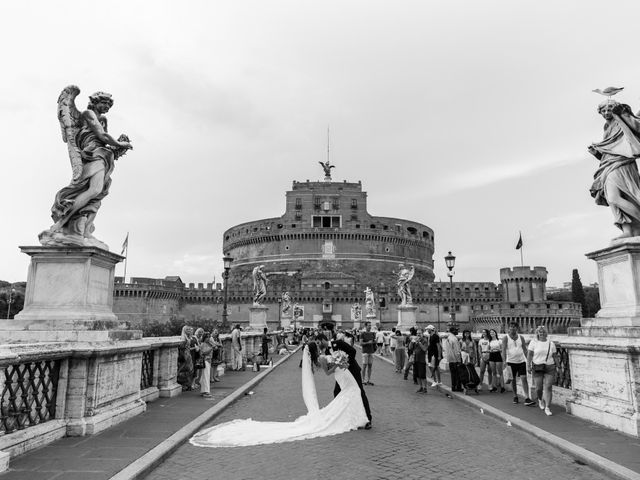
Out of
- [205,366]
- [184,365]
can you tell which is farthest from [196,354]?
[205,366]

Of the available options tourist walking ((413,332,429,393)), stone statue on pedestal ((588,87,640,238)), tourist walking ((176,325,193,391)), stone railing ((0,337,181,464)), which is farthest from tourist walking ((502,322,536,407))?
tourist walking ((176,325,193,391))

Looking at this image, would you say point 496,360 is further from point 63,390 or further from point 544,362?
point 63,390

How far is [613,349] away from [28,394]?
7.62 metres

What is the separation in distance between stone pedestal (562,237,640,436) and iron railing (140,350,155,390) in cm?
768

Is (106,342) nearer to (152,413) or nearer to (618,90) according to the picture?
(152,413)

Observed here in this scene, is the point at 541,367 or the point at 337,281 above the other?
the point at 337,281

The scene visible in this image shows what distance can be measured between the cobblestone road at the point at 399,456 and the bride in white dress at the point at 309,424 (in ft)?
0.61

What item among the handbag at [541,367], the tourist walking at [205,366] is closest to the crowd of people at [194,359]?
the tourist walking at [205,366]

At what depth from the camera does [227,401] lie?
31.8 feet

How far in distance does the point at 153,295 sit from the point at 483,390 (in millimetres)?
67495

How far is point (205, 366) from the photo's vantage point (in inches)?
416

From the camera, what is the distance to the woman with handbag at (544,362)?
8188mm

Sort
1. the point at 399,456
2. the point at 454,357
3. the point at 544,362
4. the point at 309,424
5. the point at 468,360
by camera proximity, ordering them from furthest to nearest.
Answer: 1. the point at 468,360
2. the point at 454,357
3. the point at 544,362
4. the point at 309,424
5. the point at 399,456

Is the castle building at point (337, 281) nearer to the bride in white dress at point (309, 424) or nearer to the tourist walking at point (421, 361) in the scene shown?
the tourist walking at point (421, 361)
